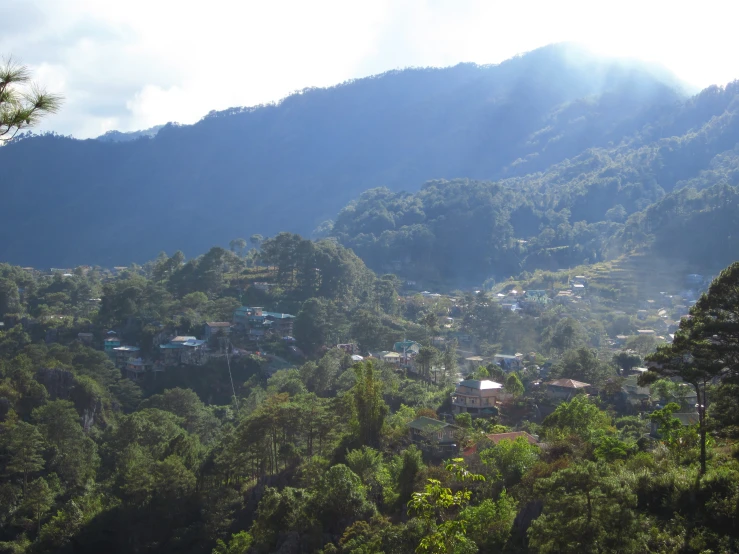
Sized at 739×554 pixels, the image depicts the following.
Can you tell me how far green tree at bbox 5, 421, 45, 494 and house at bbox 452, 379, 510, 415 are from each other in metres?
→ 18.2

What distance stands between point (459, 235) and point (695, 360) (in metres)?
80.5

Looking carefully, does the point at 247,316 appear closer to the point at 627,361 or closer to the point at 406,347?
the point at 406,347

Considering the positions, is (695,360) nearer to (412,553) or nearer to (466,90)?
(412,553)

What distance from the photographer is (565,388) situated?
106ft

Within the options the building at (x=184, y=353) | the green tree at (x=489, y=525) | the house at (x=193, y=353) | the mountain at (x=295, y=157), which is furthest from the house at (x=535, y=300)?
the mountain at (x=295, y=157)

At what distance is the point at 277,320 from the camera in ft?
161

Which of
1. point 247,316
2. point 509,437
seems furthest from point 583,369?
point 247,316

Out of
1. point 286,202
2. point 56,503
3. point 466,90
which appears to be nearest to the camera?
point 56,503

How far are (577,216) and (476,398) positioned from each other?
83.5 m

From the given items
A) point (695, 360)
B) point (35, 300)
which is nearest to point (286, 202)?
point (35, 300)

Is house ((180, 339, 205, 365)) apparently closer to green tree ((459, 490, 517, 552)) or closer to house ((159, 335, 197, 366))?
house ((159, 335, 197, 366))

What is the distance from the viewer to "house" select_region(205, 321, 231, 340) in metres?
45.8

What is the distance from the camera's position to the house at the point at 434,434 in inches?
920

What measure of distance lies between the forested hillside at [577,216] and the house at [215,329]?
41.1 metres
